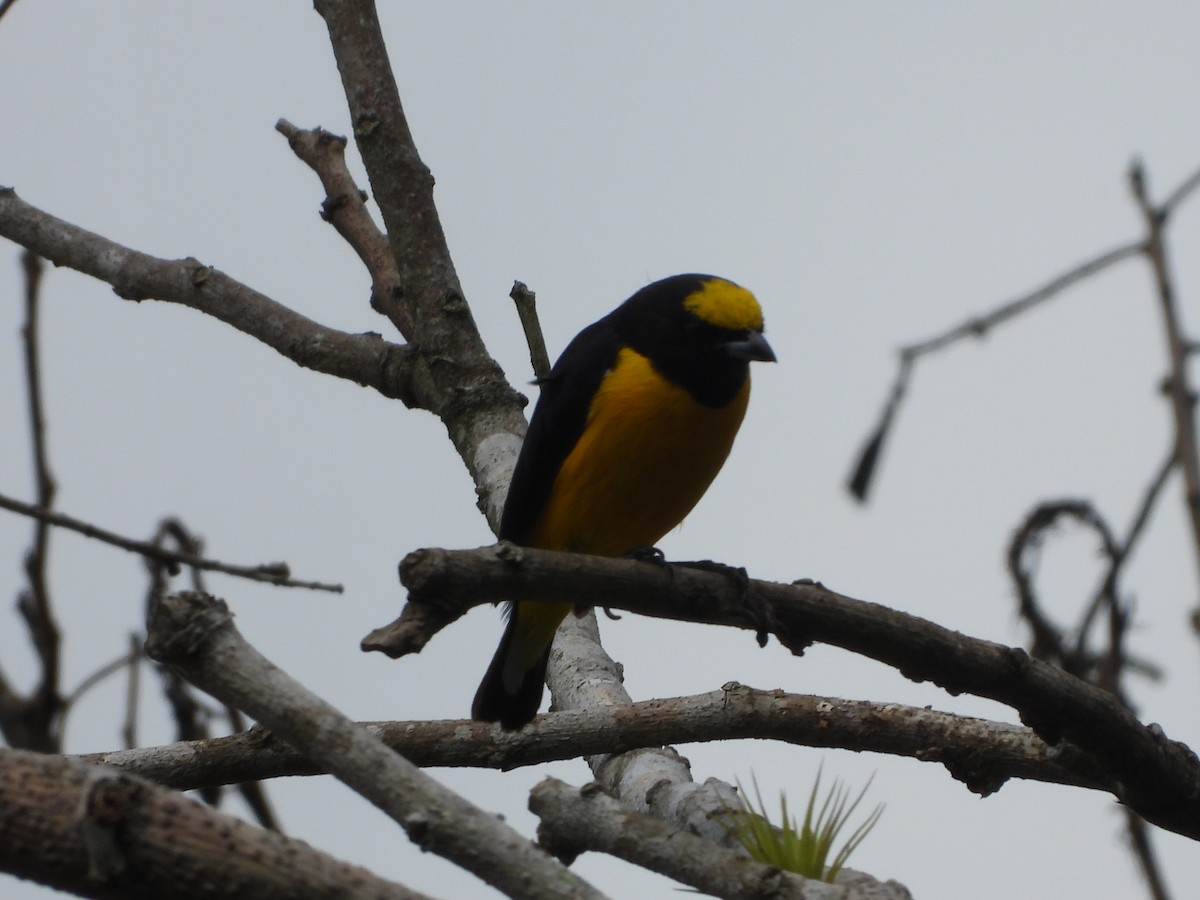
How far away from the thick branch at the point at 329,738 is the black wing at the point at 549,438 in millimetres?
2861

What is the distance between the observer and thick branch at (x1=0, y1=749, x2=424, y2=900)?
180cm

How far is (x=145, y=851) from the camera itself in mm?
1820

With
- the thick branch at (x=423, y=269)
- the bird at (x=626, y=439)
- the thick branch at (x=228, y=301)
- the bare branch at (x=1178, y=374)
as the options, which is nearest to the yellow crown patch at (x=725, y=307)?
the bird at (x=626, y=439)

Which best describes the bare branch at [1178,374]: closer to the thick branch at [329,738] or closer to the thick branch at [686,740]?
the thick branch at [329,738]

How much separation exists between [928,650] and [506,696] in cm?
162

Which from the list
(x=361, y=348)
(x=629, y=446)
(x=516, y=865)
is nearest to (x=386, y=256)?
(x=361, y=348)

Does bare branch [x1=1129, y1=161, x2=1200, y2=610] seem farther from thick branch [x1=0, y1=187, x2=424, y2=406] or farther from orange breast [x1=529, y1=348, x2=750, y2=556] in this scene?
thick branch [x1=0, y1=187, x2=424, y2=406]

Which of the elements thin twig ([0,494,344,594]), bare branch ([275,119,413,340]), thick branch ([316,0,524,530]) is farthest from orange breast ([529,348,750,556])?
thin twig ([0,494,344,594])

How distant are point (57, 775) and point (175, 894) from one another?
0.23 m

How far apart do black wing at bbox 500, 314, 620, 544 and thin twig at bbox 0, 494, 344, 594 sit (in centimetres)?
278

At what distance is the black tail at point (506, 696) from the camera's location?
431 cm

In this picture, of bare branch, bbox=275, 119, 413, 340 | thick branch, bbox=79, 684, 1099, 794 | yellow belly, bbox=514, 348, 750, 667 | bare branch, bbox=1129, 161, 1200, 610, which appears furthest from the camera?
bare branch, bbox=275, 119, 413, 340

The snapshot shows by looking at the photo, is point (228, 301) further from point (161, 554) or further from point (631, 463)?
point (161, 554)

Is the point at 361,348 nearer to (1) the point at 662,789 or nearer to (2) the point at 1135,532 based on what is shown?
(1) the point at 662,789
